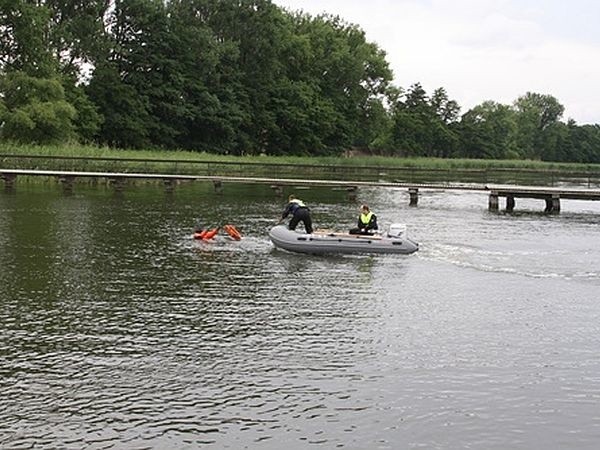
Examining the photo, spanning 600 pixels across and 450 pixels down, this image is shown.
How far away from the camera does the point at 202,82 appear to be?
70.8 m

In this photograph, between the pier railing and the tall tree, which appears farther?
the tall tree

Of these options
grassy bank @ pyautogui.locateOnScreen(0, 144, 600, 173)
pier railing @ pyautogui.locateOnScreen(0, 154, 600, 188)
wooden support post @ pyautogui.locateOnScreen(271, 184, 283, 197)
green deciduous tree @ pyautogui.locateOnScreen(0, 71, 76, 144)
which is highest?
green deciduous tree @ pyautogui.locateOnScreen(0, 71, 76, 144)

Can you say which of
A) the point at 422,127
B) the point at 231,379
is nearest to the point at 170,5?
the point at 422,127

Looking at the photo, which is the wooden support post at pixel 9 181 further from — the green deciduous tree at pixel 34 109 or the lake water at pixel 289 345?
the lake water at pixel 289 345

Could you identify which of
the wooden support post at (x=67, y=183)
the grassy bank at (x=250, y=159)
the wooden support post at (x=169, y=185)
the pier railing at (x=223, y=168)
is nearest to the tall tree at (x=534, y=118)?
the grassy bank at (x=250, y=159)

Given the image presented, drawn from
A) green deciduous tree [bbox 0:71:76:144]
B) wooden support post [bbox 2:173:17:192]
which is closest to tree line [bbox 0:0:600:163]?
green deciduous tree [bbox 0:71:76:144]

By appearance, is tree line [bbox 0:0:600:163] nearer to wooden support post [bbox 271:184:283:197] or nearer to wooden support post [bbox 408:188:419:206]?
wooden support post [bbox 271:184:283:197]

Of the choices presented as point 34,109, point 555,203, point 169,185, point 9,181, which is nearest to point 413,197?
point 555,203

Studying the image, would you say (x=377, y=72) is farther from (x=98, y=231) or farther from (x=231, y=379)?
(x=231, y=379)

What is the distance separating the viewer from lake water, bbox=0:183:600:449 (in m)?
8.27

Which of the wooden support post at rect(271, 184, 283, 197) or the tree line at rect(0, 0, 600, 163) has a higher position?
the tree line at rect(0, 0, 600, 163)

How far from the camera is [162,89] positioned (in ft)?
219

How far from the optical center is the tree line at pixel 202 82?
52.9 m

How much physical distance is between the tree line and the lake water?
3429 cm
